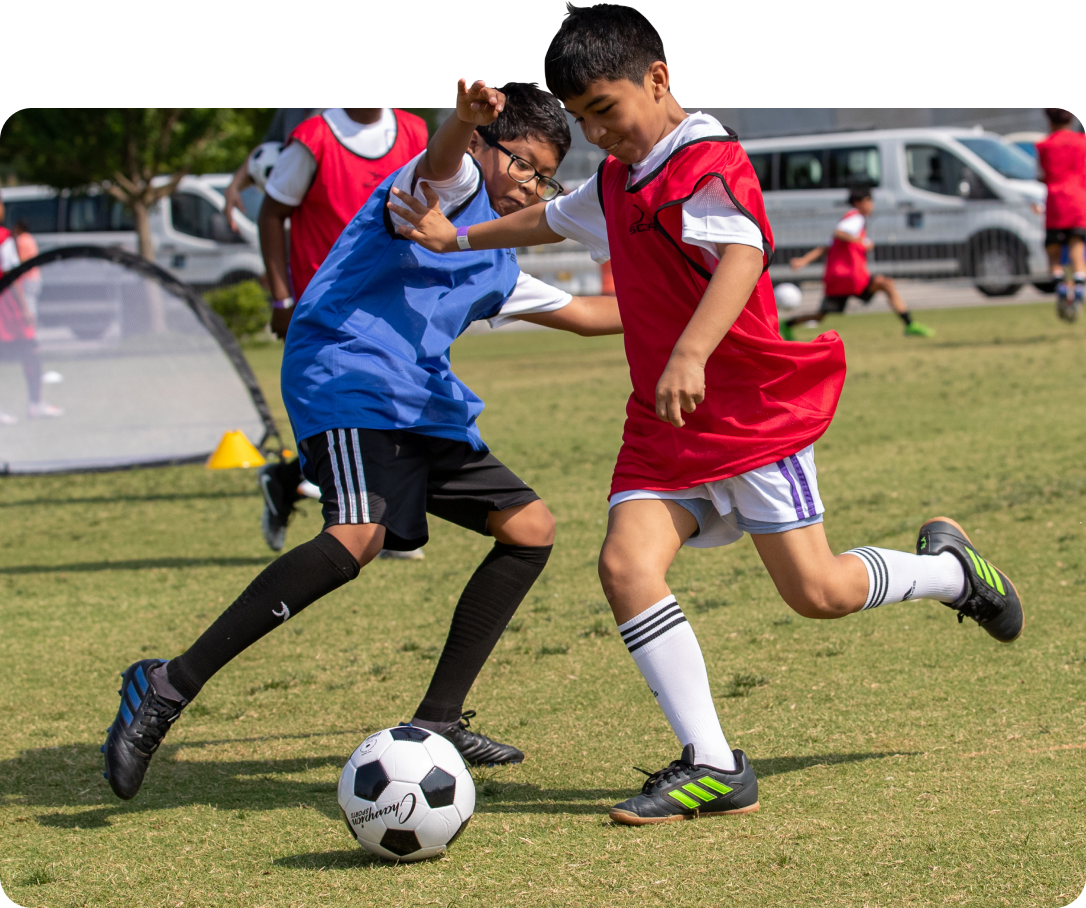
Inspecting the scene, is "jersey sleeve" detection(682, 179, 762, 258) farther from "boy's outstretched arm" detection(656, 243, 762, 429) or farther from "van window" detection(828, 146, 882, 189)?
"van window" detection(828, 146, 882, 189)

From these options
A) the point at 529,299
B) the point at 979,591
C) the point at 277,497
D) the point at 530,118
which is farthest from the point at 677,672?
the point at 277,497

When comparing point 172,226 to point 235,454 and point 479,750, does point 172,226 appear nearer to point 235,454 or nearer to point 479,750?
point 235,454

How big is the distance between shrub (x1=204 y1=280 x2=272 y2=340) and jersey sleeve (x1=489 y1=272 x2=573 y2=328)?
16258 mm

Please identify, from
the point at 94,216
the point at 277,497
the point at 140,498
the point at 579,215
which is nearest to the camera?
the point at 579,215

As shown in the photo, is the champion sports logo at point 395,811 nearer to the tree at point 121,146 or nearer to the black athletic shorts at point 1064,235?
the black athletic shorts at point 1064,235

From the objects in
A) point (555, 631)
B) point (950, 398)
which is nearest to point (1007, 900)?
point (555, 631)

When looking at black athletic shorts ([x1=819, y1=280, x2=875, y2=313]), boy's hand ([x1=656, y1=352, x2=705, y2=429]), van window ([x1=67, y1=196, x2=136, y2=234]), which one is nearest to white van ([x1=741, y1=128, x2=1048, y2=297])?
black athletic shorts ([x1=819, y1=280, x2=875, y2=313])

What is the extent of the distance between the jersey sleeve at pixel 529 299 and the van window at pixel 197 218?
2060cm

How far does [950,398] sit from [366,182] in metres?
5.85

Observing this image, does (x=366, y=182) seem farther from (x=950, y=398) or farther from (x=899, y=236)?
(x=899, y=236)

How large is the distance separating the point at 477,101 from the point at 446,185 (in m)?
0.34

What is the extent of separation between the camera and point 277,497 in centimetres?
580

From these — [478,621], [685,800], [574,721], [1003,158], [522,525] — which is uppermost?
[522,525]

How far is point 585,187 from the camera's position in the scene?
318 cm
